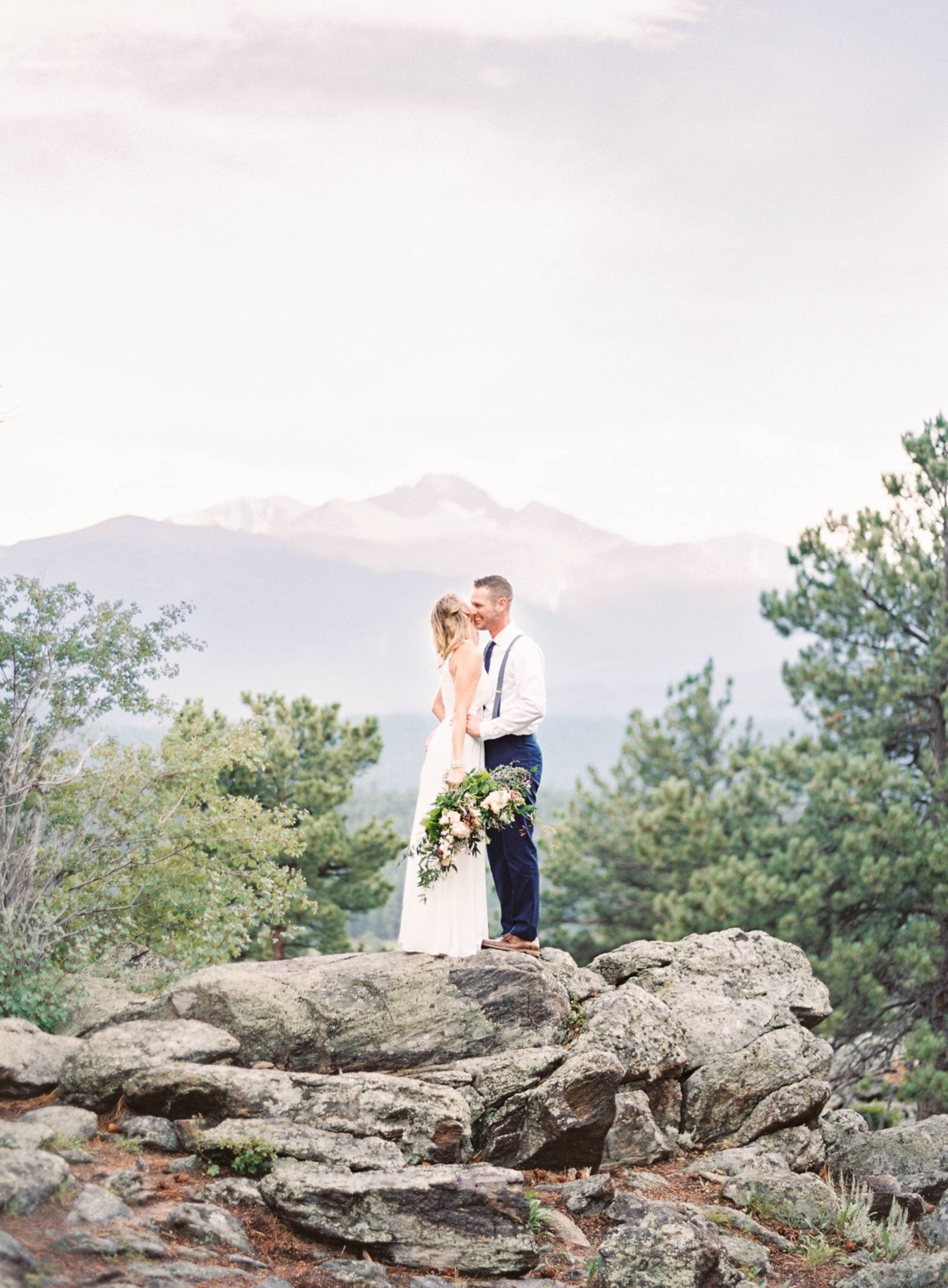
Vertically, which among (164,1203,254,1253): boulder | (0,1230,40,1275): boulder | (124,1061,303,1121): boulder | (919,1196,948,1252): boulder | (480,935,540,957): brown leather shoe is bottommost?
(919,1196,948,1252): boulder

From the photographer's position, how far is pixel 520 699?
8883 millimetres

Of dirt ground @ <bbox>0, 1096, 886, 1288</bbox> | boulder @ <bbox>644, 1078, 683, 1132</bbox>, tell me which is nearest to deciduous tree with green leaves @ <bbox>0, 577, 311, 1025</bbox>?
dirt ground @ <bbox>0, 1096, 886, 1288</bbox>

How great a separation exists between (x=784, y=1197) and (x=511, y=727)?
12.1 ft

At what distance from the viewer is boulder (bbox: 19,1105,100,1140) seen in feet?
22.0

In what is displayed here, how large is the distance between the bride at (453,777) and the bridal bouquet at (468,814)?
0.11 metres

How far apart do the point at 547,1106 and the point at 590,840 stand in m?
16.4

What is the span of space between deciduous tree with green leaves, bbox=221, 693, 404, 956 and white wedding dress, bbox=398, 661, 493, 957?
48.9ft

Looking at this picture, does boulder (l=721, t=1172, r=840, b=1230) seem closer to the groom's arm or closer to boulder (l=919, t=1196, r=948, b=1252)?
boulder (l=919, t=1196, r=948, b=1252)

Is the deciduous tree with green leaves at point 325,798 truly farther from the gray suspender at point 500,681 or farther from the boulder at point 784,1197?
the boulder at point 784,1197

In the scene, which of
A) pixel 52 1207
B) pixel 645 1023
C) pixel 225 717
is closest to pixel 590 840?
pixel 225 717

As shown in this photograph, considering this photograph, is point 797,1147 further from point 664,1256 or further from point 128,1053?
point 128,1053

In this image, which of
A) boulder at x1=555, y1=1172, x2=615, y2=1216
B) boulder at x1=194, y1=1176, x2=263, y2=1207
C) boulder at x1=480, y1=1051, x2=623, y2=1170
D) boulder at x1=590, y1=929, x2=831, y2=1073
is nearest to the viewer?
boulder at x1=194, y1=1176, x2=263, y2=1207

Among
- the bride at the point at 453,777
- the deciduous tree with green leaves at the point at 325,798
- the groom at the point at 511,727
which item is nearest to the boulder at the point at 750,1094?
the groom at the point at 511,727

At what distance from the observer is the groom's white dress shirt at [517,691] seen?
8852mm
